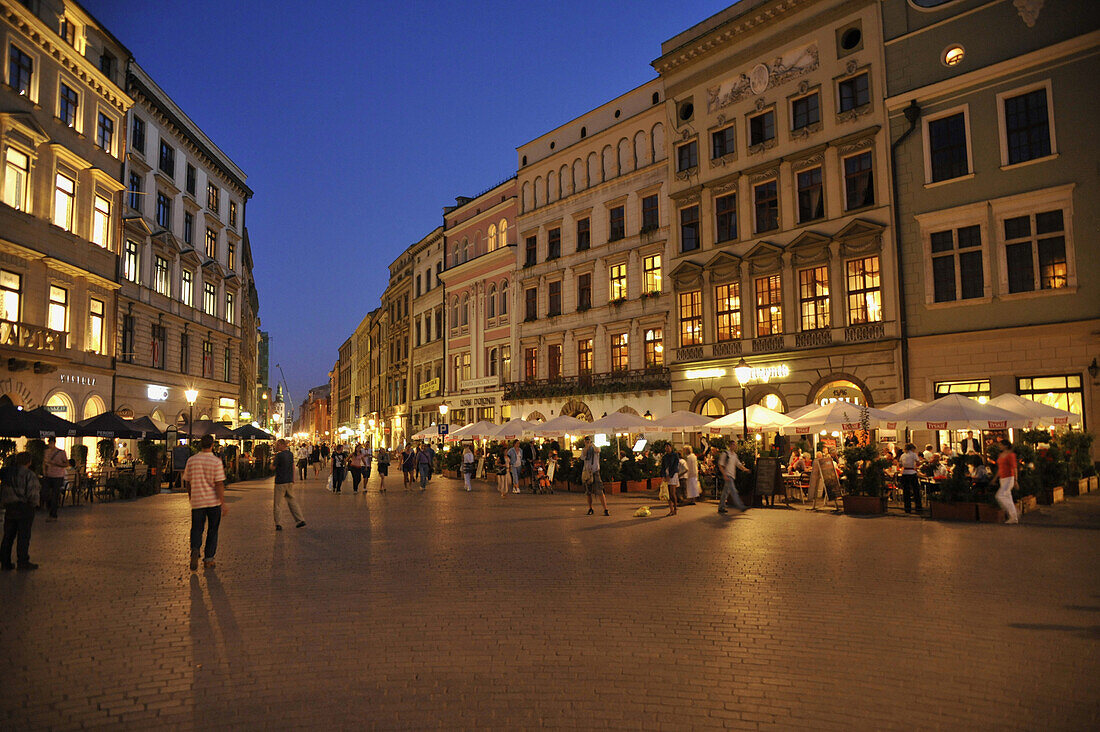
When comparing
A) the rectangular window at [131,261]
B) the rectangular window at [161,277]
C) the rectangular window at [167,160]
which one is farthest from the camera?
the rectangular window at [167,160]

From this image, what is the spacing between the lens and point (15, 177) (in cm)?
2781

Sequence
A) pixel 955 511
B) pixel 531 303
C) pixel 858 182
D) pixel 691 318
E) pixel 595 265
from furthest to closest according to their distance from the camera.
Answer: pixel 531 303, pixel 595 265, pixel 691 318, pixel 858 182, pixel 955 511

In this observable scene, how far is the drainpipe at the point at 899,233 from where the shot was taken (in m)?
28.1

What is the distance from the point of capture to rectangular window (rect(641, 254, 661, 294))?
1521 inches

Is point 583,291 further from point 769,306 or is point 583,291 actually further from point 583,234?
point 769,306

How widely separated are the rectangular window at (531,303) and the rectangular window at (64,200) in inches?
950

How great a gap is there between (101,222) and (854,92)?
32447mm

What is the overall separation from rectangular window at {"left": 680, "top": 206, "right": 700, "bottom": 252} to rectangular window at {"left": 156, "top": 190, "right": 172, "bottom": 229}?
26.4 m

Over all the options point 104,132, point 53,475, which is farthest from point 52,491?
point 104,132

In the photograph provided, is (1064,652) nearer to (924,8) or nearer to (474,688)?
(474,688)

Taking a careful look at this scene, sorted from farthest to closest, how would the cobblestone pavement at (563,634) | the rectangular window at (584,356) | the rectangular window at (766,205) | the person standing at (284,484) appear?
the rectangular window at (584,356)
the rectangular window at (766,205)
the person standing at (284,484)
the cobblestone pavement at (563,634)

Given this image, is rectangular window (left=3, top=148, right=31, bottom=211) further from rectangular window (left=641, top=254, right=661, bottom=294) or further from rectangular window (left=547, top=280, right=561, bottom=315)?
rectangular window (left=641, top=254, right=661, bottom=294)

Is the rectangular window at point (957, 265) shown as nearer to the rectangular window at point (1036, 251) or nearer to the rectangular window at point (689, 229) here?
the rectangular window at point (1036, 251)

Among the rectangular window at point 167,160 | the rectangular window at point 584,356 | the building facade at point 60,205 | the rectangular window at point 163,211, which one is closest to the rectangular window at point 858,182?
the rectangular window at point 584,356
